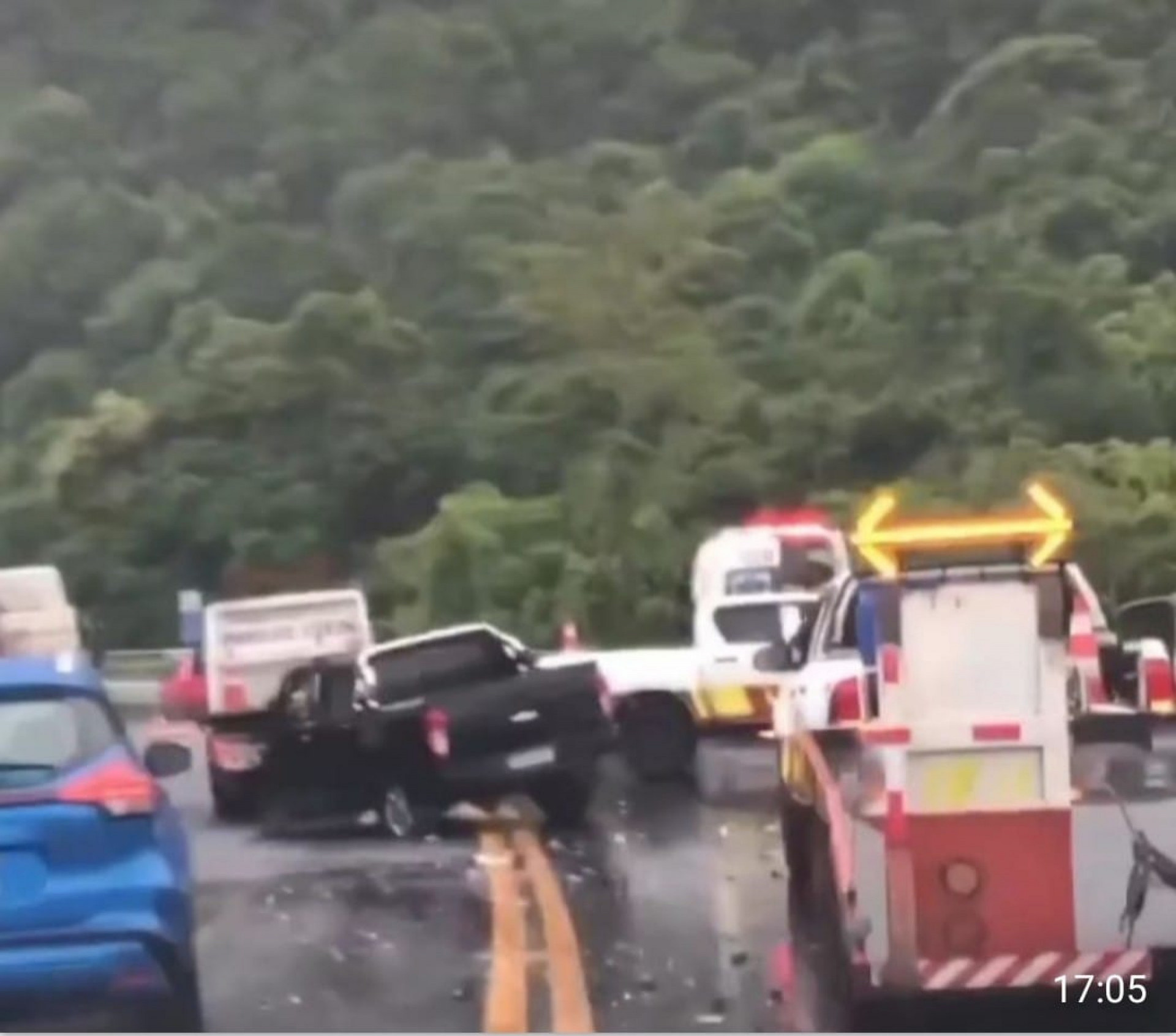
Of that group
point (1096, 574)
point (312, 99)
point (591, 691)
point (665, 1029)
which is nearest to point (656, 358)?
point (1096, 574)

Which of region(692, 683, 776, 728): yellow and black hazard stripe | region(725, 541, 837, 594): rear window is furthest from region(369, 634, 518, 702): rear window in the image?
region(725, 541, 837, 594): rear window

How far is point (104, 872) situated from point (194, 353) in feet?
144

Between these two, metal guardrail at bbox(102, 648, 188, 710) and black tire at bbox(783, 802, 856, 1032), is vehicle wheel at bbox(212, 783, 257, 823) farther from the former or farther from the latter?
black tire at bbox(783, 802, 856, 1032)

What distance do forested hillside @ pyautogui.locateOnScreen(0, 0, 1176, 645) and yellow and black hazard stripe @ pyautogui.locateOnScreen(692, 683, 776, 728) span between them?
8934mm

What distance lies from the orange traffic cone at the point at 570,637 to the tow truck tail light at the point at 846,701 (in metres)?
13.9

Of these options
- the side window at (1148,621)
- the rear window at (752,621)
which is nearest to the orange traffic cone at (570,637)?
the rear window at (752,621)

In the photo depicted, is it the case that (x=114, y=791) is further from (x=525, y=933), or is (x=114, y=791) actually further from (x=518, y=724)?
(x=518, y=724)

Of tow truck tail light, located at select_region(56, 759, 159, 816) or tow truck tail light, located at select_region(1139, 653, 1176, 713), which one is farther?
tow truck tail light, located at select_region(1139, 653, 1176, 713)

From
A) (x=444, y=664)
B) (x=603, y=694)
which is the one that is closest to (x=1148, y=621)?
(x=603, y=694)

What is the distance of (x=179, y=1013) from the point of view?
963cm

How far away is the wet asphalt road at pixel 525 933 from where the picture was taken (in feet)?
32.7

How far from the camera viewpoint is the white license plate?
58.2 feet

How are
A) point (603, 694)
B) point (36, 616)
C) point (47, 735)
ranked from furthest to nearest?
1. point (36, 616)
2. point (603, 694)
3. point (47, 735)

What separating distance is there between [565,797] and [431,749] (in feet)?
2.92
